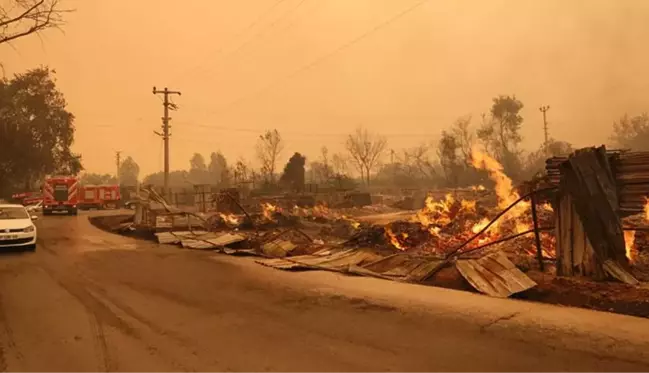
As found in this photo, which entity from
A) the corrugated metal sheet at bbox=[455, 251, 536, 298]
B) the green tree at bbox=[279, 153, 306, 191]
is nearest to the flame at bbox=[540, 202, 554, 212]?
the corrugated metal sheet at bbox=[455, 251, 536, 298]

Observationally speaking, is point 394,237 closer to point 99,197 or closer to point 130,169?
point 99,197

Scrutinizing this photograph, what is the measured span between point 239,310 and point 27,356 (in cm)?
314

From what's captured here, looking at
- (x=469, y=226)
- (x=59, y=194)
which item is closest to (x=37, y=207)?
(x=59, y=194)

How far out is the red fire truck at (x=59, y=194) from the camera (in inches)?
1631

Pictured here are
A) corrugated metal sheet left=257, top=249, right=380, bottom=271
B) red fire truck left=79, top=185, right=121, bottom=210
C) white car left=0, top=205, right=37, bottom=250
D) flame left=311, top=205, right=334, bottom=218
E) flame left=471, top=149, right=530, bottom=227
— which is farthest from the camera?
red fire truck left=79, top=185, right=121, bottom=210

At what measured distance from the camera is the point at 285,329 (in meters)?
6.86

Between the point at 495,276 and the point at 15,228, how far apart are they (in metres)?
15.2

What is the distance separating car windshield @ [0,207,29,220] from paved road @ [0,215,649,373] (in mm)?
6738

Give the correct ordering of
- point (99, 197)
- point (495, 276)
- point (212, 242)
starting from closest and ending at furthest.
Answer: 1. point (495, 276)
2. point (212, 242)
3. point (99, 197)

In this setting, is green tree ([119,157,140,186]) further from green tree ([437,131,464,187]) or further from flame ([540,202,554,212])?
flame ([540,202,554,212])

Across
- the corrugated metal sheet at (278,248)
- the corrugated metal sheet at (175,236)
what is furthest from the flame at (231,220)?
the corrugated metal sheet at (278,248)

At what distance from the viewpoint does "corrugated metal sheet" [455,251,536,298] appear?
8.52 meters

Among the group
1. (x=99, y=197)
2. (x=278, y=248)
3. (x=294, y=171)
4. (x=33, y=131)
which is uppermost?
(x=33, y=131)

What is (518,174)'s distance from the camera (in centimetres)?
6222
